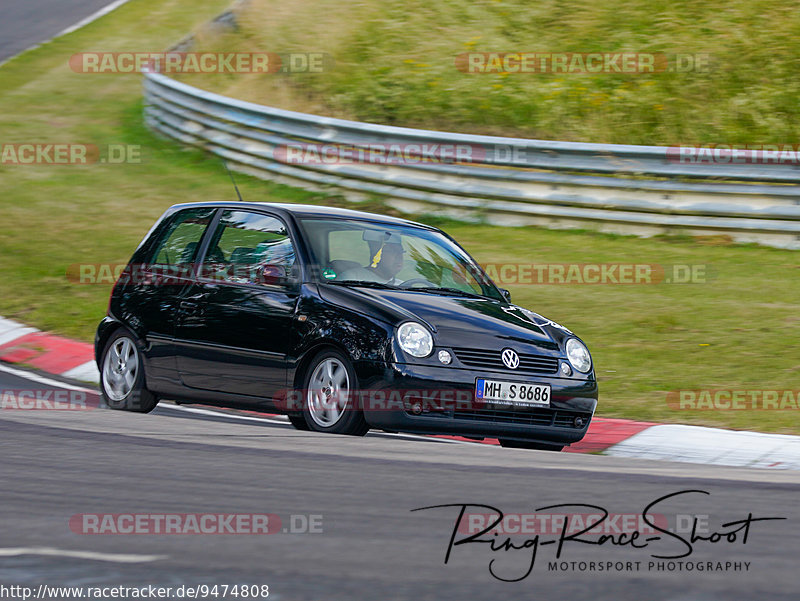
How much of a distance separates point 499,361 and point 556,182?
7.55 m

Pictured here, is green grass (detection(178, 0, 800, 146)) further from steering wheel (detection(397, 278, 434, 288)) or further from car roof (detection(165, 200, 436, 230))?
steering wheel (detection(397, 278, 434, 288))

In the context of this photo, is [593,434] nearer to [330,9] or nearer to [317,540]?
[317,540]

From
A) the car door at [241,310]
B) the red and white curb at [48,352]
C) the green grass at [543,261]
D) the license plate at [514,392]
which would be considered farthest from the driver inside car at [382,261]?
the red and white curb at [48,352]

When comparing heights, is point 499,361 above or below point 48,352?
above

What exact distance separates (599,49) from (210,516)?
1515cm

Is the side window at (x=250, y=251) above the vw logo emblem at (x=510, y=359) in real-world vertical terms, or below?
above

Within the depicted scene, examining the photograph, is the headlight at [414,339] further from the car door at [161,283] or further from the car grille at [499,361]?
the car door at [161,283]

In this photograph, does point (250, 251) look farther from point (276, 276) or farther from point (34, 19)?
point (34, 19)

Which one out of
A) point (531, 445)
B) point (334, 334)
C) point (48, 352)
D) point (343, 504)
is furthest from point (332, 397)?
point (48, 352)

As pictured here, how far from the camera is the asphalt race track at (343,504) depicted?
3.44 metres

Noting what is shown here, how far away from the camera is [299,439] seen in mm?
6270

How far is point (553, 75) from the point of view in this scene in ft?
58.6

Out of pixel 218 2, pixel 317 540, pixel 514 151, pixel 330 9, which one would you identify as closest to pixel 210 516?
pixel 317 540

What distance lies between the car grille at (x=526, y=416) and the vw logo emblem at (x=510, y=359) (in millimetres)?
259
